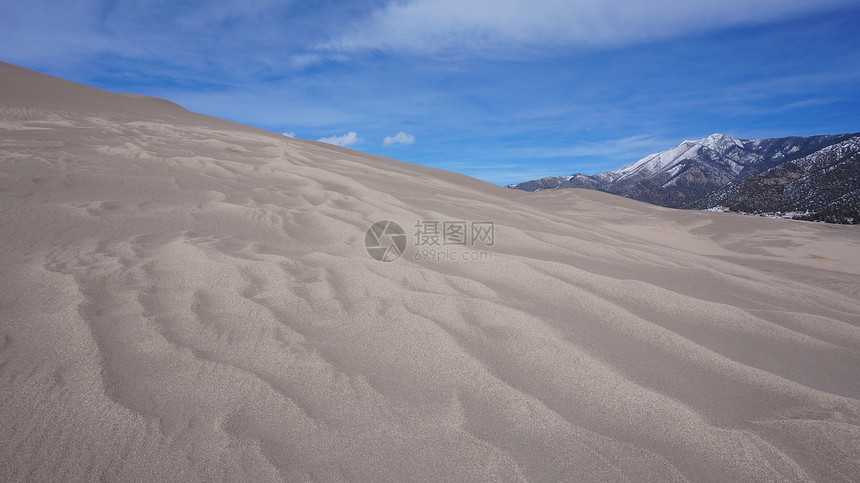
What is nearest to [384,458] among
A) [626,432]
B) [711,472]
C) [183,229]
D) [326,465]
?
[326,465]

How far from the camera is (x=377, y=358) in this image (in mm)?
→ 1745

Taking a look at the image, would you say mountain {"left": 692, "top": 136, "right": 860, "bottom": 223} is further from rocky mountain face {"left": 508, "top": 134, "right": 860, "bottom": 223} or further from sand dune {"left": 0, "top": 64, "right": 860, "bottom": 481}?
sand dune {"left": 0, "top": 64, "right": 860, "bottom": 481}

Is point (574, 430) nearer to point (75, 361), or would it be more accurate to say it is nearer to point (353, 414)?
point (353, 414)

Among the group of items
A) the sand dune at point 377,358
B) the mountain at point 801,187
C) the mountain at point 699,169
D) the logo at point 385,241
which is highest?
the mountain at point 699,169

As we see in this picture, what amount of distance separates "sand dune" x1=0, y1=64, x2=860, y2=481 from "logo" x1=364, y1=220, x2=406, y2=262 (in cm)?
11

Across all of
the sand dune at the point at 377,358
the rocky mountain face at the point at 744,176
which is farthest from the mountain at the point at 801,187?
the sand dune at the point at 377,358

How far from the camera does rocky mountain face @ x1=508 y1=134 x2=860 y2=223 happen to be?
24688mm

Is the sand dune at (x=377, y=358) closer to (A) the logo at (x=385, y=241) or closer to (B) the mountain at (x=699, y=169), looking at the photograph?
(A) the logo at (x=385, y=241)

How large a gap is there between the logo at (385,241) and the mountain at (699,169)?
33966mm

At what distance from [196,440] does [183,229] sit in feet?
7.95

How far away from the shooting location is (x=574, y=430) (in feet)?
4.50

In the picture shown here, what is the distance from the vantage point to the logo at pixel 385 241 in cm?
302

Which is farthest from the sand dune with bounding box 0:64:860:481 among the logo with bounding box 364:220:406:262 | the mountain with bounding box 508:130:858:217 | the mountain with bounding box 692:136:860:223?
the mountain with bounding box 508:130:858:217

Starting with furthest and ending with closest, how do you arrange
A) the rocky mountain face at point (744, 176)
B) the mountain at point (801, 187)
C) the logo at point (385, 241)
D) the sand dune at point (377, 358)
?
the rocky mountain face at point (744, 176) < the mountain at point (801, 187) < the logo at point (385, 241) < the sand dune at point (377, 358)
